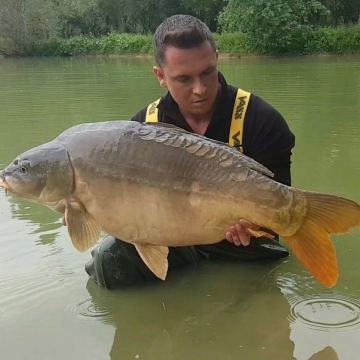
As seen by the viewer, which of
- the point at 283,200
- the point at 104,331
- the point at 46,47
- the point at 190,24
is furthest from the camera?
the point at 46,47

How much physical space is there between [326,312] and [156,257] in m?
0.80

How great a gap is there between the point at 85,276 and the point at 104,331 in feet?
2.03

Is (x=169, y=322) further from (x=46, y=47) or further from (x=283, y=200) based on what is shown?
(x=46, y=47)

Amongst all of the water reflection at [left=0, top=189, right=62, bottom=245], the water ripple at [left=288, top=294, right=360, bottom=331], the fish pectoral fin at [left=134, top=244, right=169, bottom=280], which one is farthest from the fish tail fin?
the water reflection at [left=0, top=189, right=62, bottom=245]

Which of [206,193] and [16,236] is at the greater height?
[206,193]

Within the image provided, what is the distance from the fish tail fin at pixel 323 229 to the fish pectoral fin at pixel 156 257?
0.53 meters

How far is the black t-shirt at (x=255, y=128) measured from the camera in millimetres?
3053

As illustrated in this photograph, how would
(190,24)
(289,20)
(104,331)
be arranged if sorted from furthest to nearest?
(289,20), (190,24), (104,331)

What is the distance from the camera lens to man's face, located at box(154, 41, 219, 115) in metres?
2.84

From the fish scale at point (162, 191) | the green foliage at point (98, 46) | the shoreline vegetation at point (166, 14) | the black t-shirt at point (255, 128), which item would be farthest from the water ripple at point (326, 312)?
the green foliage at point (98, 46)

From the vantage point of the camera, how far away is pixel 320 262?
2260 mm

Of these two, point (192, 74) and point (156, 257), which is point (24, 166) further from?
point (192, 74)

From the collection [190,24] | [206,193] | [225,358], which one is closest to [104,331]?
[225,358]

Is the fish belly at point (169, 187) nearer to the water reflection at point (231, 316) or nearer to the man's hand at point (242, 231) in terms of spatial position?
the man's hand at point (242, 231)
